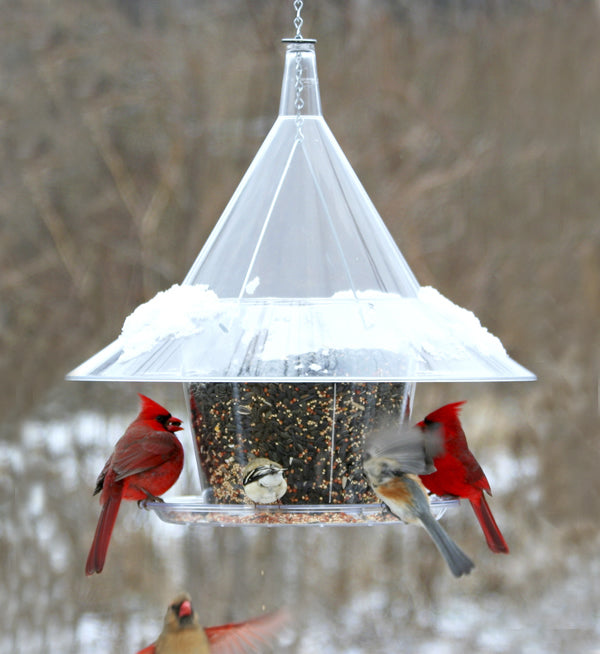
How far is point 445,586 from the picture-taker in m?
7.38

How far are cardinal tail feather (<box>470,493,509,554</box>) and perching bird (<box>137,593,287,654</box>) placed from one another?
0.76 m

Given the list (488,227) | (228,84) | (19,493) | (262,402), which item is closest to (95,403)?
(19,493)

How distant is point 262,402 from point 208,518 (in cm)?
43

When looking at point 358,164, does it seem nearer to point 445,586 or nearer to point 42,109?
point 42,109

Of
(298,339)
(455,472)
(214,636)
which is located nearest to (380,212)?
(455,472)

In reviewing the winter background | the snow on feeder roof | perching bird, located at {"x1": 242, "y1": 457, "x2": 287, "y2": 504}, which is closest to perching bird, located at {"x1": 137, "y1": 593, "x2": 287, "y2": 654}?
perching bird, located at {"x1": 242, "y1": 457, "x2": 287, "y2": 504}

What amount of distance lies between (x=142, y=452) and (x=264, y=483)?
1.77ft

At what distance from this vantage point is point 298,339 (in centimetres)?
310

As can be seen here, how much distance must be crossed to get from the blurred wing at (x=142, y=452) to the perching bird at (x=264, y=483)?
1.37ft

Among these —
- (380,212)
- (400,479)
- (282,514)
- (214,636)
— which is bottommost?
(214,636)

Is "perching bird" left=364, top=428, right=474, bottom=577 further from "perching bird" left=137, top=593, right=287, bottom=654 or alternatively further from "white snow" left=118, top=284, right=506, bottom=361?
"perching bird" left=137, top=593, right=287, bottom=654

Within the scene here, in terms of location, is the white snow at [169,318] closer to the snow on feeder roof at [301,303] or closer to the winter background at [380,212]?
the snow on feeder roof at [301,303]

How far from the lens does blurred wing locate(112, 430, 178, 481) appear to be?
140 inches

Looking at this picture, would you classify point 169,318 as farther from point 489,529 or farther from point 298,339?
point 489,529
